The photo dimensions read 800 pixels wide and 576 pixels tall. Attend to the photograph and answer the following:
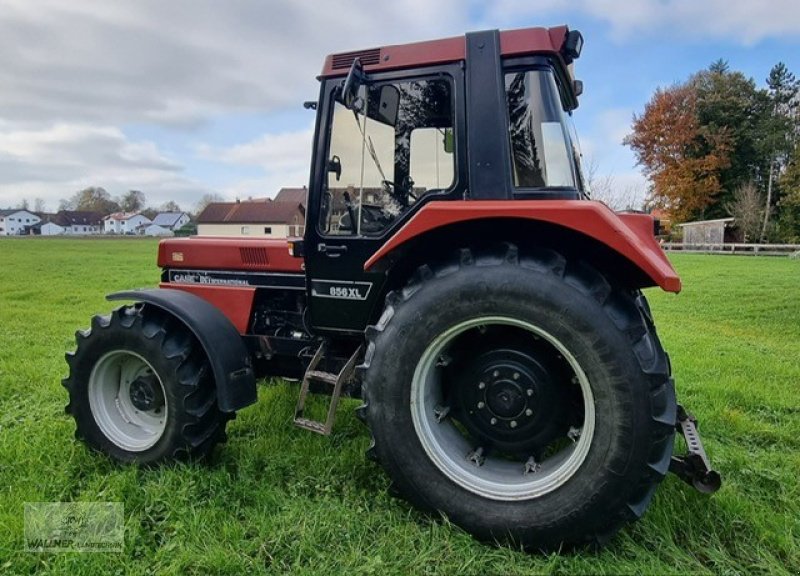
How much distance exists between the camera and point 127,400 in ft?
10.3

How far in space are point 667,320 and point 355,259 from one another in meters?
7.13

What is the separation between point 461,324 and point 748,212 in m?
37.1

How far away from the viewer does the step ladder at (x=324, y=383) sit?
2.67 metres

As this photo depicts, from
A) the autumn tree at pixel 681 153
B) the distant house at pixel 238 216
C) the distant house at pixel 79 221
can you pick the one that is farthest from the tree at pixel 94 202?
the autumn tree at pixel 681 153

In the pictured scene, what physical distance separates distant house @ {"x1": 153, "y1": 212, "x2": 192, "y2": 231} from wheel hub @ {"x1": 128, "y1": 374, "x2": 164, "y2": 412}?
3629 inches

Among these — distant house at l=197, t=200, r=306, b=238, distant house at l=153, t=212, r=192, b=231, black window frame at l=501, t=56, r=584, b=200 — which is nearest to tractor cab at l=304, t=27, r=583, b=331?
black window frame at l=501, t=56, r=584, b=200

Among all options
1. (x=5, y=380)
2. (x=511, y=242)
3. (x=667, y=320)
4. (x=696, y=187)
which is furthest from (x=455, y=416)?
(x=696, y=187)

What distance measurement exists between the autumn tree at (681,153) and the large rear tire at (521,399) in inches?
1484

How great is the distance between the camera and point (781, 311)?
866cm

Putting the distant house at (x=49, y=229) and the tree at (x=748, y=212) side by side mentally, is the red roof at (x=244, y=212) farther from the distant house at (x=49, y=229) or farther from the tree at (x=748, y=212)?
the distant house at (x=49, y=229)

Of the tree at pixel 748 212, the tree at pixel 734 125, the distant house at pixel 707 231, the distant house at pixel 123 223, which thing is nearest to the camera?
the distant house at pixel 707 231

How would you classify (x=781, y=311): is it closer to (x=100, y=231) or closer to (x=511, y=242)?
(x=511, y=242)

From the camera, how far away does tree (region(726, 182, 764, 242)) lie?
32.0m

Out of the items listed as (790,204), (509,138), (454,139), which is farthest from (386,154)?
(790,204)
